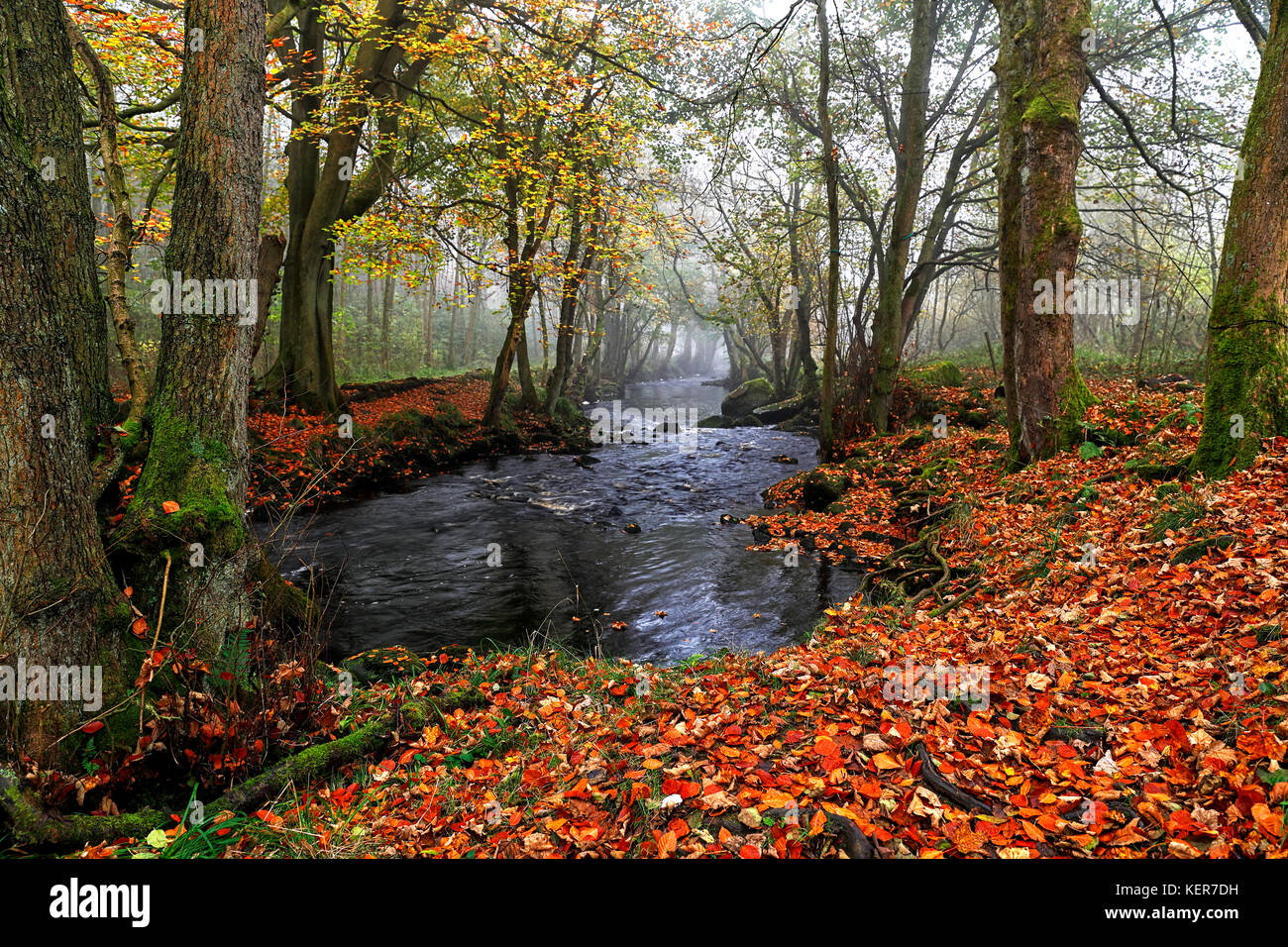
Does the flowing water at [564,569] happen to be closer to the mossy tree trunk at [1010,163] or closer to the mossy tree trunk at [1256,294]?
the mossy tree trunk at [1256,294]

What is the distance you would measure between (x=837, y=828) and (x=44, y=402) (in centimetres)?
426

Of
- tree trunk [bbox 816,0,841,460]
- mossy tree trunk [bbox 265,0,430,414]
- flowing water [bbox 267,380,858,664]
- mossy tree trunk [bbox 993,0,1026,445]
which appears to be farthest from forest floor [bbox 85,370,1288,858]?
mossy tree trunk [bbox 265,0,430,414]

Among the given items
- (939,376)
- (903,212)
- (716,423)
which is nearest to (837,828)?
(903,212)

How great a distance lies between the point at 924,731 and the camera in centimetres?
305

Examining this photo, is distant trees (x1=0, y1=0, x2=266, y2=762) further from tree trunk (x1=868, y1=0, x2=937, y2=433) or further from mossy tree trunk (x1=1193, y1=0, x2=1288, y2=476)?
tree trunk (x1=868, y1=0, x2=937, y2=433)

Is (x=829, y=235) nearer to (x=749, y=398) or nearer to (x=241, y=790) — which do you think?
(x=241, y=790)

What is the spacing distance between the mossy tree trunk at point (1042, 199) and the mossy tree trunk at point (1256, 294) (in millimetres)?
2053

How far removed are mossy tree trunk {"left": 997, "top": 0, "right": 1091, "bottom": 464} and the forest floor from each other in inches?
83.7

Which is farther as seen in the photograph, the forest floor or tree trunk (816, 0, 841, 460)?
tree trunk (816, 0, 841, 460)

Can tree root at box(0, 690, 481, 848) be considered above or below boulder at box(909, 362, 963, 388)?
below

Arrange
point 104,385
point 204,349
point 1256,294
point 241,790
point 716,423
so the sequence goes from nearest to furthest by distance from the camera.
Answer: point 241,790, point 104,385, point 204,349, point 1256,294, point 716,423

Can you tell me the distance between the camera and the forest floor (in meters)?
2.39
